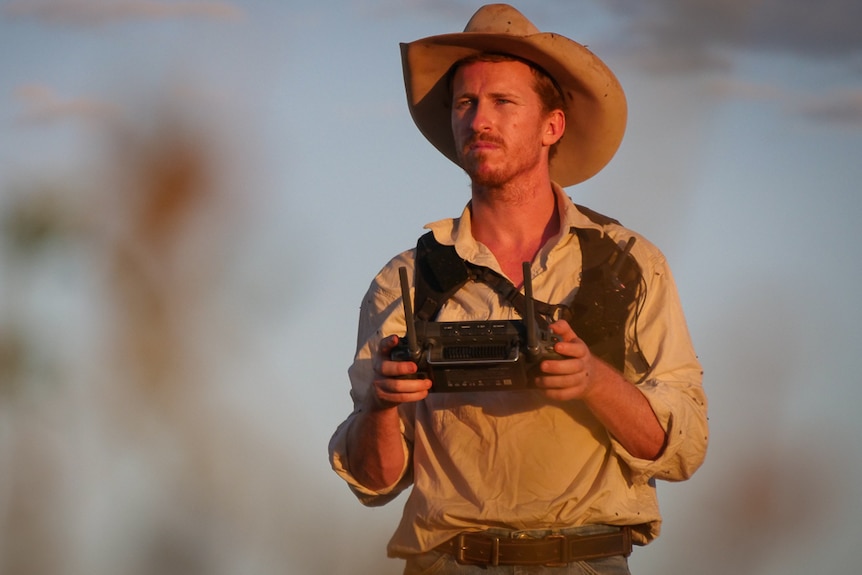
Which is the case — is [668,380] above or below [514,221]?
below

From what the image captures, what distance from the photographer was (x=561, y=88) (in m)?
5.89

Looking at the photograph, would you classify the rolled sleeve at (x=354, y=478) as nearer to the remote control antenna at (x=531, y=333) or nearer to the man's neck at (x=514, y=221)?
the man's neck at (x=514, y=221)

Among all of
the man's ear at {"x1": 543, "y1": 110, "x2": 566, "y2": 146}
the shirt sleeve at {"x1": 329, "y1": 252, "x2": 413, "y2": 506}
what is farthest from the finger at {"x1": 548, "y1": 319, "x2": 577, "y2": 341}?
the man's ear at {"x1": 543, "y1": 110, "x2": 566, "y2": 146}

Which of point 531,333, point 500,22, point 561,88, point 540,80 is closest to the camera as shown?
point 531,333

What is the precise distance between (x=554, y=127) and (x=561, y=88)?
16cm

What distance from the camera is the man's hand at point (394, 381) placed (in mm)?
4758

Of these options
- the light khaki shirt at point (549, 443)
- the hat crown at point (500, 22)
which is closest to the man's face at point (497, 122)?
the hat crown at point (500, 22)

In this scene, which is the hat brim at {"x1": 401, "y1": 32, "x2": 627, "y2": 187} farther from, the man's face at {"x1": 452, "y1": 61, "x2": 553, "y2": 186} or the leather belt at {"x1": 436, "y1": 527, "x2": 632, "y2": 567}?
the leather belt at {"x1": 436, "y1": 527, "x2": 632, "y2": 567}

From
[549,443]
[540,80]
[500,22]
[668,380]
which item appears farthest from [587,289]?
[500,22]

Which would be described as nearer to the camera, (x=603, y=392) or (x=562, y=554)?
(x=603, y=392)

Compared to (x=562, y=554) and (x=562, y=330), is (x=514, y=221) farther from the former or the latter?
(x=562, y=554)

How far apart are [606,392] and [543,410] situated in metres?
0.38

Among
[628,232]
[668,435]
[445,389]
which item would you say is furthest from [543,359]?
[628,232]

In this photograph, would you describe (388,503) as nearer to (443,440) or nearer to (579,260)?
(443,440)
